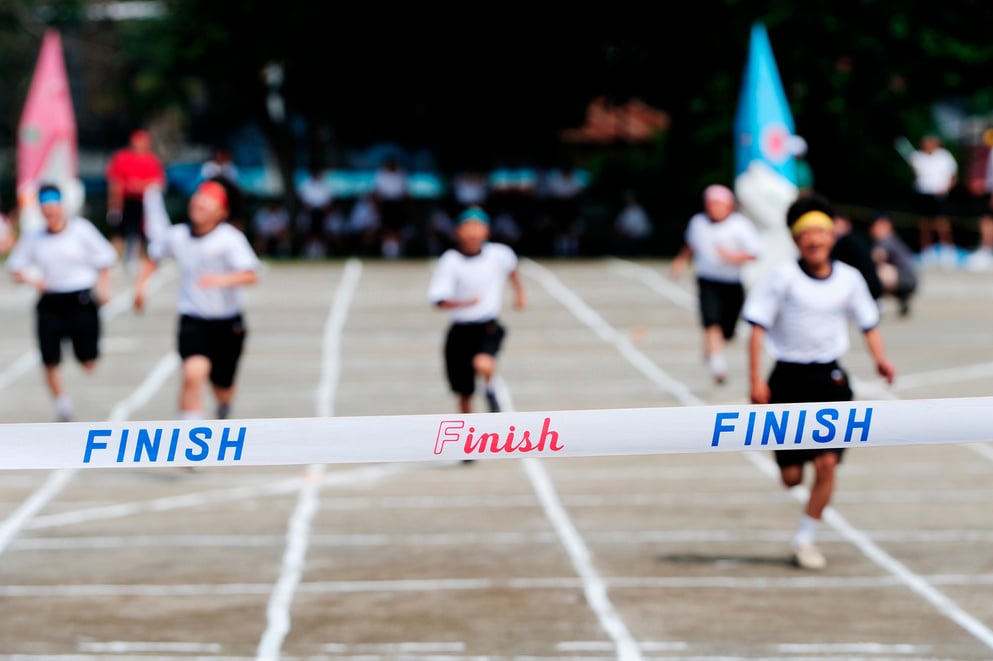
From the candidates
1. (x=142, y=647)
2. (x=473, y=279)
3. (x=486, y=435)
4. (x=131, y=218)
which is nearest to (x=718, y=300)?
(x=473, y=279)

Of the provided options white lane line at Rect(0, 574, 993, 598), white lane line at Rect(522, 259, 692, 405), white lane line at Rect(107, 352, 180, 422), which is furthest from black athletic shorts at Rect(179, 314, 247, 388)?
white lane line at Rect(522, 259, 692, 405)

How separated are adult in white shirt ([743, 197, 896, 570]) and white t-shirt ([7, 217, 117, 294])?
6.16 m

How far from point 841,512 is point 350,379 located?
24.2ft

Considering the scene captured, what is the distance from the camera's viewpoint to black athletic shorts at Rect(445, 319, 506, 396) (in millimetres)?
13516

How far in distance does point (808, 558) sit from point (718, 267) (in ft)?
24.2

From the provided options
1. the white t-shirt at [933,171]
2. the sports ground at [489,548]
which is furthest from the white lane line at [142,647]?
the white t-shirt at [933,171]

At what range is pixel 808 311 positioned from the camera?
32.6 ft

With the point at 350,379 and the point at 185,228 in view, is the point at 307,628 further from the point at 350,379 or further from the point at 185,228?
the point at 350,379

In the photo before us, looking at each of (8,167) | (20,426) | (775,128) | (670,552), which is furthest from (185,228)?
(8,167)

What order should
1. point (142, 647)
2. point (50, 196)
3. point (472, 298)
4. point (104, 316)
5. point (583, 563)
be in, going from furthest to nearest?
1. point (104, 316)
2. point (50, 196)
3. point (472, 298)
4. point (583, 563)
5. point (142, 647)

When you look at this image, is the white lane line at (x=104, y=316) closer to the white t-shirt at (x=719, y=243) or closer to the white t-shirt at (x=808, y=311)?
the white t-shirt at (x=719, y=243)

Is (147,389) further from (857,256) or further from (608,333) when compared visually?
(857,256)

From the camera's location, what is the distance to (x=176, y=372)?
18.5 m

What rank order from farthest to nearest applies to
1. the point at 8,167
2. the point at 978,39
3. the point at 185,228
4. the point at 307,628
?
the point at 8,167, the point at 978,39, the point at 185,228, the point at 307,628
